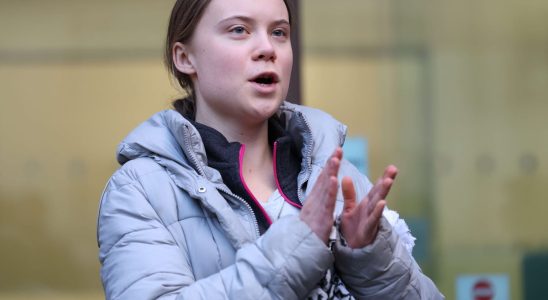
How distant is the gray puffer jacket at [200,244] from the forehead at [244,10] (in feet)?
0.93

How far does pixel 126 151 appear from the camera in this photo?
2.63m

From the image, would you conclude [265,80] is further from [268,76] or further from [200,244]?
[200,244]

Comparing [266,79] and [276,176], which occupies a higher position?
[266,79]

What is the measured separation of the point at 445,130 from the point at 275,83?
9.93 feet

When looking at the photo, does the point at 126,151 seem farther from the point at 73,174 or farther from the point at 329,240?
the point at 73,174

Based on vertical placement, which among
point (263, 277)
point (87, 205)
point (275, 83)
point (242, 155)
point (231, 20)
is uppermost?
point (231, 20)

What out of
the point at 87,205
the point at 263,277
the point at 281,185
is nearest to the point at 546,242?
the point at 87,205

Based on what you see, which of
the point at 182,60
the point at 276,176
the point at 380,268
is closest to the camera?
the point at 380,268

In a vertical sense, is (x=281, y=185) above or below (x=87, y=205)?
above

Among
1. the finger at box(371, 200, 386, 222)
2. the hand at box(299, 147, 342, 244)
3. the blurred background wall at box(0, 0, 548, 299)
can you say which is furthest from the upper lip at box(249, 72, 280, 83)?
the blurred background wall at box(0, 0, 548, 299)

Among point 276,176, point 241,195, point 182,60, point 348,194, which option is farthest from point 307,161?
point 182,60

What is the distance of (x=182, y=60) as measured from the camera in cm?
279

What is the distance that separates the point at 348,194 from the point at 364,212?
0.18 feet

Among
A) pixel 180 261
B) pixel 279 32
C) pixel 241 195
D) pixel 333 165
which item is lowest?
pixel 180 261
